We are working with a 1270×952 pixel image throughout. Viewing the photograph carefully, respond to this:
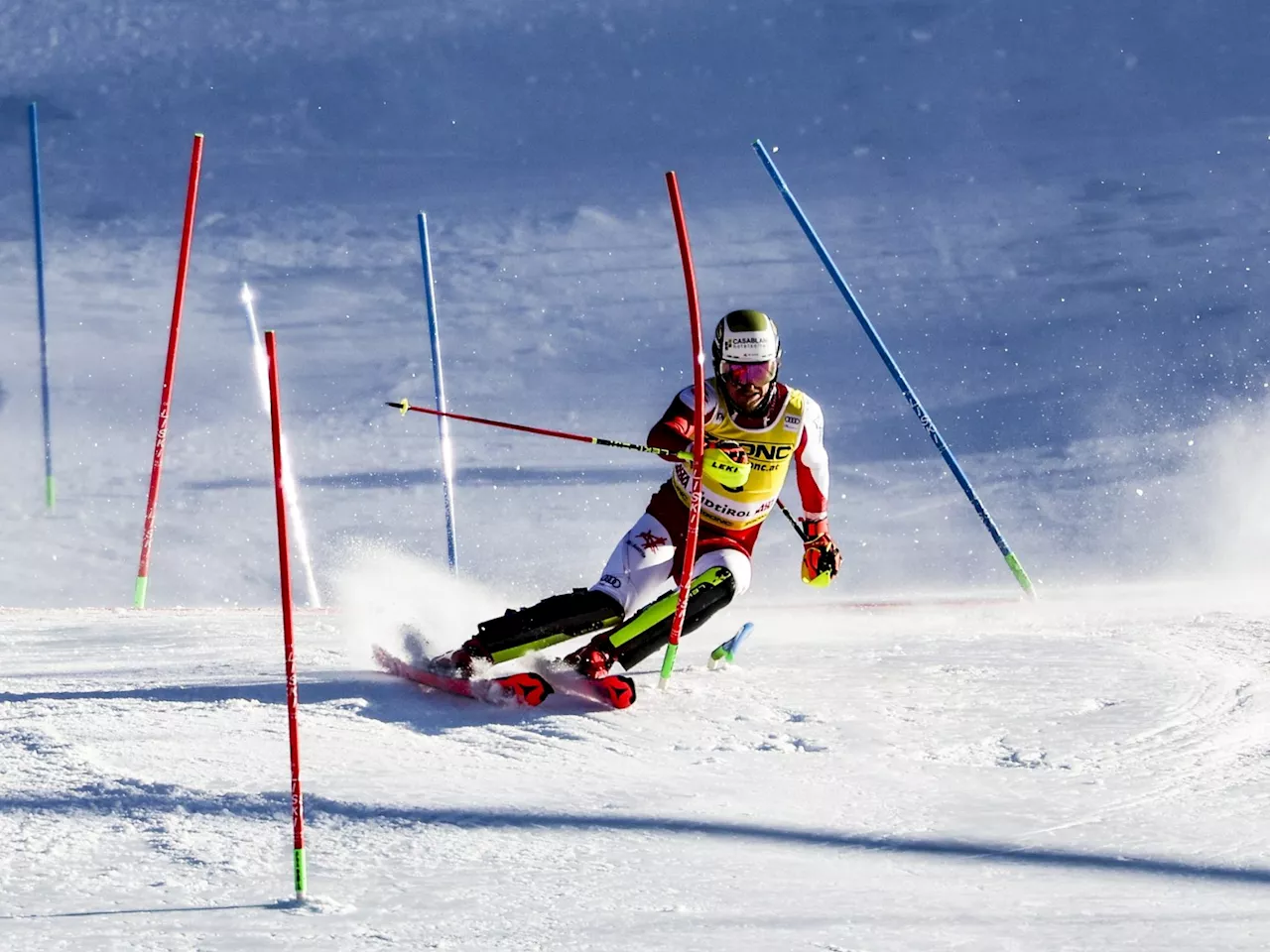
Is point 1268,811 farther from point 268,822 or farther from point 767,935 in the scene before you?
point 268,822

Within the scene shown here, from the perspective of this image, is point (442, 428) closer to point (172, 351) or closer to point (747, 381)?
point (172, 351)

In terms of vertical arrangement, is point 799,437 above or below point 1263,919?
above

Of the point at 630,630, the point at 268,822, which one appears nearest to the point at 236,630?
the point at 630,630

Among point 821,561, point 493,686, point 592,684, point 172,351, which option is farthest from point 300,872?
point 172,351

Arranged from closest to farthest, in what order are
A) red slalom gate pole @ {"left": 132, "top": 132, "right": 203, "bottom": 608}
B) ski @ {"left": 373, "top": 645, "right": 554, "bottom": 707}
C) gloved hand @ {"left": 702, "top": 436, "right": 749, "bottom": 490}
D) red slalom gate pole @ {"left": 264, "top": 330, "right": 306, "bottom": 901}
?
red slalom gate pole @ {"left": 264, "top": 330, "right": 306, "bottom": 901} → ski @ {"left": 373, "top": 645, "right": 554, "bottom": 707} → gloved hand @ {"left": 702, "top": 436, "right": 749, "bottom": 490} → red slalom gate pole @ {"left": 132, "top": 132, "right": 203, "bottom": 608}

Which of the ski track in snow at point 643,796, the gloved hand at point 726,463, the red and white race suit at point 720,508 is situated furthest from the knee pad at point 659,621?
the gloved hand at point 726,463

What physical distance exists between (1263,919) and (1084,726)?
1600 mm

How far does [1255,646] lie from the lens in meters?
5.79

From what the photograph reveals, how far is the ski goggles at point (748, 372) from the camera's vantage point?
5125 millimetres

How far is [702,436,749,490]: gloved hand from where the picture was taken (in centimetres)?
523

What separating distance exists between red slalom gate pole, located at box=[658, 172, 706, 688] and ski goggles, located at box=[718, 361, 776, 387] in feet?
0.62

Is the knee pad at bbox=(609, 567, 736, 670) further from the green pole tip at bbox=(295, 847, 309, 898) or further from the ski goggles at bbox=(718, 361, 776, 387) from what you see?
the green pole tip at bbox=(295, 847, 309, 898)

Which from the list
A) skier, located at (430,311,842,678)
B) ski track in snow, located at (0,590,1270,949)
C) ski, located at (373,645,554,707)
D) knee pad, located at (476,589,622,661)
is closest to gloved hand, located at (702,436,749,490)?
skier, located at (430,311,842,678)

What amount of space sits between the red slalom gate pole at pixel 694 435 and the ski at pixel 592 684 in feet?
0.84
